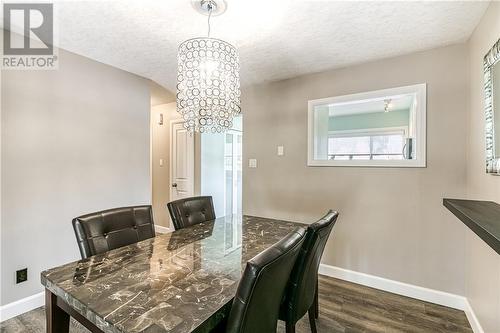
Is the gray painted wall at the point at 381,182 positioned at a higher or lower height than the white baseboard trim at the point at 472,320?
higher

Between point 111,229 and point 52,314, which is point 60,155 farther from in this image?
point 52,314

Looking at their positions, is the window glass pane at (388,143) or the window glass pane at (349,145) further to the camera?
the window glass pane at (349,145)

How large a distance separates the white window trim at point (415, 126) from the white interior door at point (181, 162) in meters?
2.09

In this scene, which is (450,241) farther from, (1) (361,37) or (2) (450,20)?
(1) (361,37)

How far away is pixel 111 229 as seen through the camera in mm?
1562

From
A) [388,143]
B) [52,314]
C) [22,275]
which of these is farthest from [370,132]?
[22,275]

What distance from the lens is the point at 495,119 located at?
1453 millimetres

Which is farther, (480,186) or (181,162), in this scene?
(181,162)

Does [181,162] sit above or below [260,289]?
above

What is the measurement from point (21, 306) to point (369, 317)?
289 cm

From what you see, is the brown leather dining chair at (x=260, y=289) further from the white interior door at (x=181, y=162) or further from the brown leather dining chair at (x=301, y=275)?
the white interior door at (x=181, y=162)

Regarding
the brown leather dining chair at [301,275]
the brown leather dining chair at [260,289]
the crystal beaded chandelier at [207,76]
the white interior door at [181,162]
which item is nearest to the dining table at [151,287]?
the brown leather dining chair at [260,289]

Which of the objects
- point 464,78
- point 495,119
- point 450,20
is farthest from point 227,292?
point 464,78

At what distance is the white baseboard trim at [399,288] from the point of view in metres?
2.13
